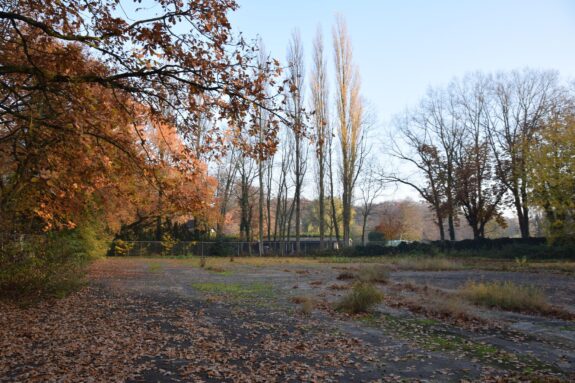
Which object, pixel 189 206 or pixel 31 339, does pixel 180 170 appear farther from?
pixel 31 339

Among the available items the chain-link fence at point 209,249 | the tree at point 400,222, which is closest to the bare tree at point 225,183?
the chain-link fence at point 209,249

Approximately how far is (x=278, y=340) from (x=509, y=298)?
21.4ft

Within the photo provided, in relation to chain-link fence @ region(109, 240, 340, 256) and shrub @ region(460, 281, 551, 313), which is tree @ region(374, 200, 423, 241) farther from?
shrub @ region(460, 281, 551, 313)

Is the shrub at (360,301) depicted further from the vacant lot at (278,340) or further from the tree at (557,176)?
the tree at (557,176)

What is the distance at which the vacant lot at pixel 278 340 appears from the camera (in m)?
5.28

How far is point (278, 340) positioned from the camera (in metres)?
7.01

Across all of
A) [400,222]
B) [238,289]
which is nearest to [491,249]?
[238,289]

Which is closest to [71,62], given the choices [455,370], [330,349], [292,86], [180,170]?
[180,170]

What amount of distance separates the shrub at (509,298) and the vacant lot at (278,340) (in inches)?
2.7

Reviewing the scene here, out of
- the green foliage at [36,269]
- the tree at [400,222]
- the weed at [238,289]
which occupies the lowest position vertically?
the weed at [238,289]

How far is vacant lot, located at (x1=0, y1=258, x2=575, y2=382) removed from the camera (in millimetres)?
5277

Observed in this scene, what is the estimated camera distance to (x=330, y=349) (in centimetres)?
644

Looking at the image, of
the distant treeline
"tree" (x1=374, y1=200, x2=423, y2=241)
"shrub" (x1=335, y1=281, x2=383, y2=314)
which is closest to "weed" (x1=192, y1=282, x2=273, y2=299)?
"shrub" (x1=335, y1=281, x2=383, y2=314)

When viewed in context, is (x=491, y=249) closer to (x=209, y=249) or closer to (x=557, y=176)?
(x=557, y=176)
